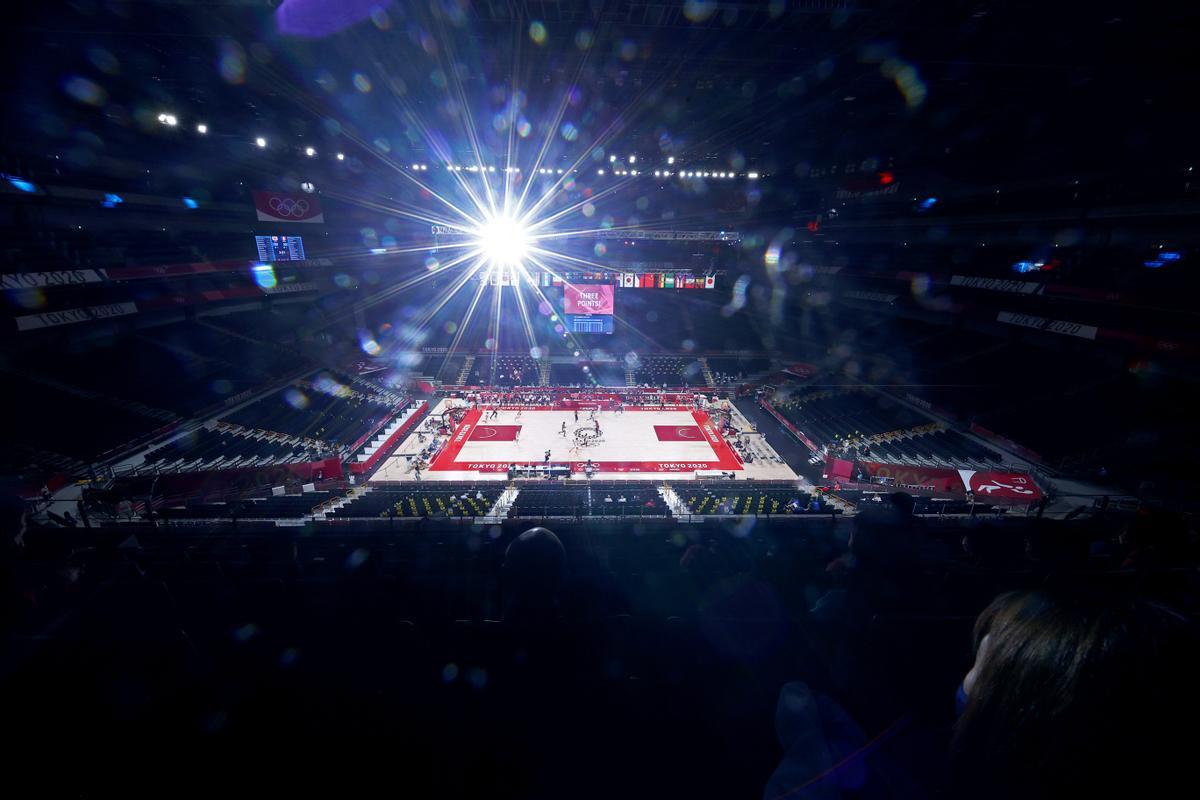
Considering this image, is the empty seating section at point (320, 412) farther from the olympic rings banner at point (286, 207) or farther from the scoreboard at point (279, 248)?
the olympic rings banner at point (286, 207)

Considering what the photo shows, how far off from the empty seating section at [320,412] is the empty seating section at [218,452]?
52.0 inches

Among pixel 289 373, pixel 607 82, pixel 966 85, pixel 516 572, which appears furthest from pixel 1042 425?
pixel 289 373

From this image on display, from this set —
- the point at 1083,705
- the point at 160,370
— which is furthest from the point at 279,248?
the point at 1083,705

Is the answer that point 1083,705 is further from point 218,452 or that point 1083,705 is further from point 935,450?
point 218,452

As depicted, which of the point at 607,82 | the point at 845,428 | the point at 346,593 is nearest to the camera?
the point at 346,593

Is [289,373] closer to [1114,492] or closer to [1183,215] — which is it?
[1114,492]

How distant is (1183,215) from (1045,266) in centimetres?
491

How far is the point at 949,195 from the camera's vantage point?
2059 cm

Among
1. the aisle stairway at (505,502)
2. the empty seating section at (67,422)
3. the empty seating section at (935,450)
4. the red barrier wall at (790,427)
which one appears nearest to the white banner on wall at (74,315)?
the empty seating section at (67,422)

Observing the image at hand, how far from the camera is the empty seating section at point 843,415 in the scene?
1998cm

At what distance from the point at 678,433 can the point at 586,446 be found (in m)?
5.03

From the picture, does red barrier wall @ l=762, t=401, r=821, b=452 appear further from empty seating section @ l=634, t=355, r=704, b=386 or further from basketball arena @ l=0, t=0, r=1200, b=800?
empty seating section @ l=634, t=355, r=704, b=386

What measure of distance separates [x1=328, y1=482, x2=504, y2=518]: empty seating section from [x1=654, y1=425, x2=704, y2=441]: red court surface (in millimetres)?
9013

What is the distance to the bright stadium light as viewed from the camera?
30.7m
